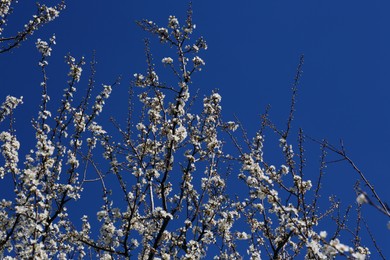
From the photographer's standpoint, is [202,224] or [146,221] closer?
[146,221]

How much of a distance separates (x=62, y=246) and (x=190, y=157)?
3015mm

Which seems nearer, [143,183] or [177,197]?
[143,183]

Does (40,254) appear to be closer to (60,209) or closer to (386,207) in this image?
(60,209)

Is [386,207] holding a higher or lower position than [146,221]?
lower

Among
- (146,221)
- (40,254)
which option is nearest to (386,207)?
(40,254)

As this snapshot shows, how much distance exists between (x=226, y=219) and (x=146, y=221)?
1.73 m

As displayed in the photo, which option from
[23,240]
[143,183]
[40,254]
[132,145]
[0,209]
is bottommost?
[40,254]

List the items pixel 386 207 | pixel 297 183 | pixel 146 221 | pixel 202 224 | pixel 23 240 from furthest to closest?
pixel 202 224 < pixel 146 221 < pixel 23 240 < pixel 297 183 < pixel 386 207

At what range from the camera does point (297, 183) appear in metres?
6.06

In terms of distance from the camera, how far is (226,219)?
8859 mm

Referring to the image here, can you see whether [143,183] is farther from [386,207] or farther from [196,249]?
[386,207]

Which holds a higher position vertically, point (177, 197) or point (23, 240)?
A: point (177, 197)

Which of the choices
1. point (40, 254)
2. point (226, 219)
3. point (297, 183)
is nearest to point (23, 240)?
point (40, 254)

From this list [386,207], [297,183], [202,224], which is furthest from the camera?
[202,224]
